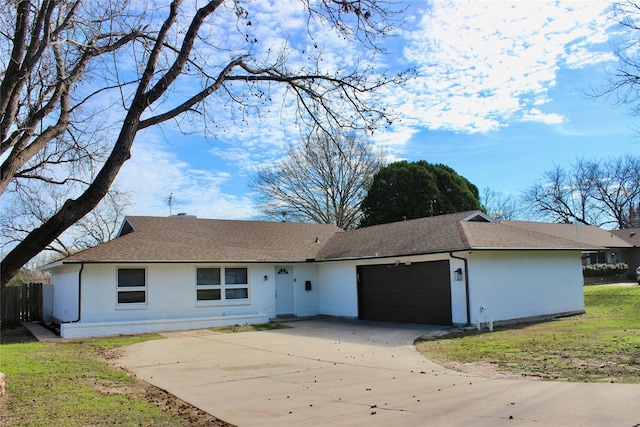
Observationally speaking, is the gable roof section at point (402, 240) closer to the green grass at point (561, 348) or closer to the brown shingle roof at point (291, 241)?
the brown shingle roof at point (291, 241)

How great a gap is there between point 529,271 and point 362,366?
10.5 m

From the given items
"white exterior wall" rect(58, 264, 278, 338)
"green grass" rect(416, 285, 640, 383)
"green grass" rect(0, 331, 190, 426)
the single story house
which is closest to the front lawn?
"green grass" rect(0, 331, 190, 426)

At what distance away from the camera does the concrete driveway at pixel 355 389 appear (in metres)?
6.39

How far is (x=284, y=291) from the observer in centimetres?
2312

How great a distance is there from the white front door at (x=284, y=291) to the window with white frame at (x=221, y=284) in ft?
5.92

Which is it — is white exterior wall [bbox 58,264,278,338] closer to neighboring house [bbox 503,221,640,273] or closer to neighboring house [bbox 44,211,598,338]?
neighboring house [bbox 44,211,598,338]

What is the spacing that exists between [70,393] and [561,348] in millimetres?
10257

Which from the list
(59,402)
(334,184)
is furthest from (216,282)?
(334,184)

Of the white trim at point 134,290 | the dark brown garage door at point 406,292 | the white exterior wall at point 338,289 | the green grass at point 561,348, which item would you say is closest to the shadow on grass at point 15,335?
the white trim at point 134,290

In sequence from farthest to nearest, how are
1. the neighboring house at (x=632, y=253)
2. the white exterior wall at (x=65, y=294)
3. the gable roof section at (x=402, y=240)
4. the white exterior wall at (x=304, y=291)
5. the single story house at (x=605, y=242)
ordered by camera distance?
1. the neighboring house at (x=632, y=253)
2. the single story house at (x=605, y=242)
3. the white exterior wall at (x=304, y=291)
4. the white exterior wall at (x=65, y=294)
5. the gable roof section at (x=402, y=240)

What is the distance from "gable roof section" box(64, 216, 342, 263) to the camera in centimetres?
1908

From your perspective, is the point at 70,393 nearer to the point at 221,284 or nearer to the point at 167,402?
the point at 167,402

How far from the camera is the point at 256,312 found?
2162 centimetres

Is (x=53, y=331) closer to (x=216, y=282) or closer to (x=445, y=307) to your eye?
(x=216, y=282)
